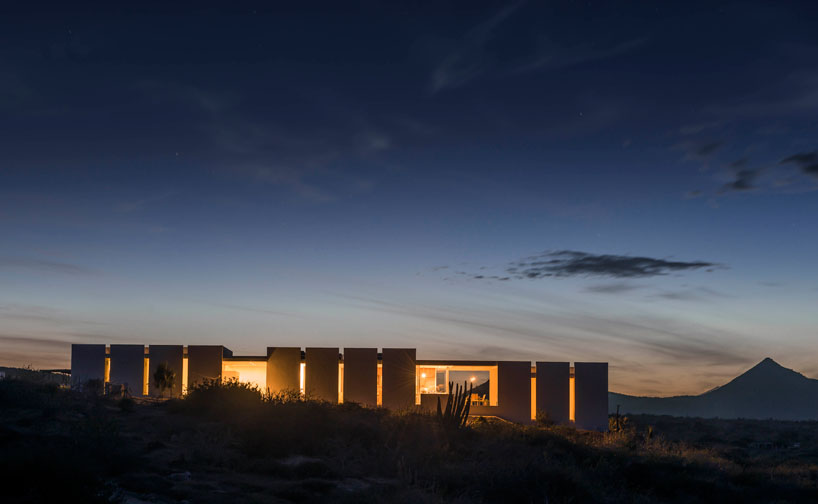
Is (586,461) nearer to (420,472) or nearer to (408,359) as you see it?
(420,472)

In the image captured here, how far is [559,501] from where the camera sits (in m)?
14.9

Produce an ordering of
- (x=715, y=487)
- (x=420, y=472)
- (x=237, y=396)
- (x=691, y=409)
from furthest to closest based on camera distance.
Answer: (x=691, y=409)
(x=237, y=396)
(x=715, y=487)
(x=420, y=472)

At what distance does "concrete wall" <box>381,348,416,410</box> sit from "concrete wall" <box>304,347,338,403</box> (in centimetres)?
251

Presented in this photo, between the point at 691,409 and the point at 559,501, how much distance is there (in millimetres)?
158169

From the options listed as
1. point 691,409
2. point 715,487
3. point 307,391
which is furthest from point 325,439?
point 691,409

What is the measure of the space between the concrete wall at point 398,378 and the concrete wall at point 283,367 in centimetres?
452

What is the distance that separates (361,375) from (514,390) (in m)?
7.85

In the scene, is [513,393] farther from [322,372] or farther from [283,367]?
[283,367]

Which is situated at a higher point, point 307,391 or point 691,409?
point 307,391

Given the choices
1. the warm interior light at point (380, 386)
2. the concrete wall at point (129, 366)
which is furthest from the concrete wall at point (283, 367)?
the concrete wall at point (129, 366)

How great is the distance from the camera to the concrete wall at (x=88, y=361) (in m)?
35.2

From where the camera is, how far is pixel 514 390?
3472 centimetres

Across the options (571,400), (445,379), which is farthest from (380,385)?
(571,400)

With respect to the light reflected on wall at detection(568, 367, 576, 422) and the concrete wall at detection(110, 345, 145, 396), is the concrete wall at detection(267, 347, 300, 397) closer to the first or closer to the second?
the concrete wall at detection(110, 345, 145, 396)
